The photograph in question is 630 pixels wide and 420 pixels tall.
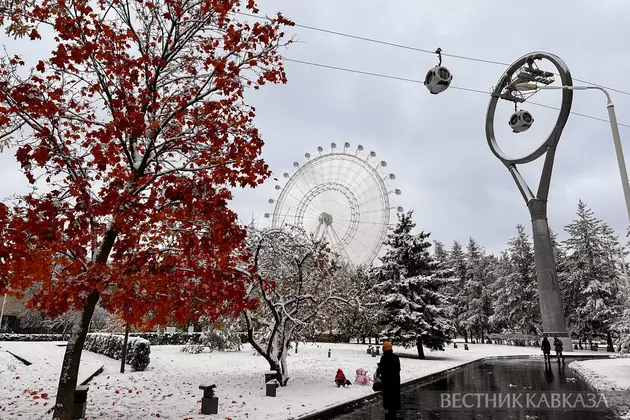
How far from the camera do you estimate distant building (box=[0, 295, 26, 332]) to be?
5234 centimetres

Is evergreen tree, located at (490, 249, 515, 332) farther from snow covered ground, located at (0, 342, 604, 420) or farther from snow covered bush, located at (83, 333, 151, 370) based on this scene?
snow covered bush, located at (83, 333, 151, 370)

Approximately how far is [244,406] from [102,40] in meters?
9.54

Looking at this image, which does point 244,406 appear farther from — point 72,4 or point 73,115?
point 72,4

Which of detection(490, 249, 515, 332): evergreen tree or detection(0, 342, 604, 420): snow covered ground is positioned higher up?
detection(490, 249, 515, 332): evergreen tree

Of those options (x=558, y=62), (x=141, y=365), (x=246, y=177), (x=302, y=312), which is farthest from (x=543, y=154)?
(x=141, y=365)

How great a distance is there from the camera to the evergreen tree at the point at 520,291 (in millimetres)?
49688

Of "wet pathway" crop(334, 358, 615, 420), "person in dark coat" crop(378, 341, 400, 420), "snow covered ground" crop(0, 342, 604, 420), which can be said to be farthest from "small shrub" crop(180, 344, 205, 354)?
"person in dark coat" crop(378, 341, 400, 420)

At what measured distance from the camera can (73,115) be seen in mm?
8305

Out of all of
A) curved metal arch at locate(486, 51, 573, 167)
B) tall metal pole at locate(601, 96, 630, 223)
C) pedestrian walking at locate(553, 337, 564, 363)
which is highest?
curved metal arch at locate(486, 51, 573, 167)

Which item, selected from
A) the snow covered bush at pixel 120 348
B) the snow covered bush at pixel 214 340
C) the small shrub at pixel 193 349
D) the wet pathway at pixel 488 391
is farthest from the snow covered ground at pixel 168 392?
the snow covered bush at pixel 214 340

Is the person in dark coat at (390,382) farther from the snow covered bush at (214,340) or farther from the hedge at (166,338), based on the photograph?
the hedge at (166,338)

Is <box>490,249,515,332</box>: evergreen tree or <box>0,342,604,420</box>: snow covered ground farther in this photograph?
<box>490,249,515,332</box>: evergreen tree

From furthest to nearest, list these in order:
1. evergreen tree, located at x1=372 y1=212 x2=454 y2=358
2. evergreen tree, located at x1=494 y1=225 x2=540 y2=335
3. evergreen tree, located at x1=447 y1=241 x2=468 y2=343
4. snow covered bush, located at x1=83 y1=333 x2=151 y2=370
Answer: evergreen tree, located at x1=447 y1=241 x2=468 y2=343 → evergreen tree, located at x1=494 y1=225 x2=540 y2=335 → evergreen tree, located at x1=372 y1=212 x2=454 y2=358 → snow covered bush, located at x1=83 y1=333 x2=151 y2=370

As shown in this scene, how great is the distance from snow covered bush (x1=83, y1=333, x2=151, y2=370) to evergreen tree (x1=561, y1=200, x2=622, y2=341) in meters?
40.2
